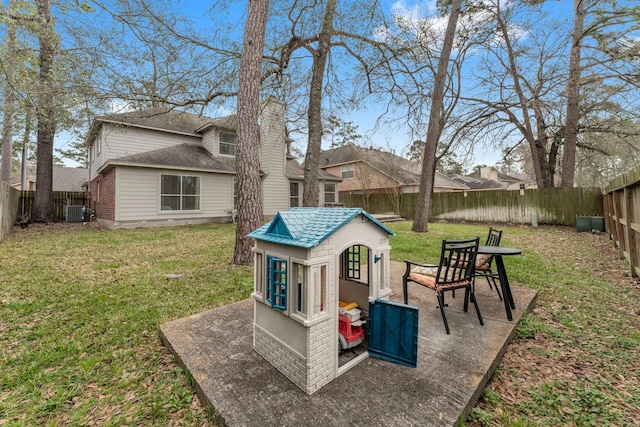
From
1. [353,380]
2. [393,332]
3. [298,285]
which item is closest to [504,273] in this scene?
[393,332]

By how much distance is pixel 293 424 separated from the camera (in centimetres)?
169

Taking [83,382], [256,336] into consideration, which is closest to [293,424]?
[256,336]

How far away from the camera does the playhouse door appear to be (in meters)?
2.23

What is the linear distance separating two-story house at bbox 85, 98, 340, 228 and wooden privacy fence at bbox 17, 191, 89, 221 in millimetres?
776

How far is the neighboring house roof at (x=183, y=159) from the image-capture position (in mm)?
11062

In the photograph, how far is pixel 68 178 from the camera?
92.4 feet

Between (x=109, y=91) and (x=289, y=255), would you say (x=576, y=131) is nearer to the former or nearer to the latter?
(x=289, y=255)

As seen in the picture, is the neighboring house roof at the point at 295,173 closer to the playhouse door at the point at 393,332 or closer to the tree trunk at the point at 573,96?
the tree trunk at the point at 573,96

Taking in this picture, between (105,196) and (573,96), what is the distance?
19.8 metres

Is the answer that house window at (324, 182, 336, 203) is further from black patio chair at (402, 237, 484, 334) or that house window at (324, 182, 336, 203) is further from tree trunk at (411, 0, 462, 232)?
Answer: black patio chair at (402, 237, 484, 334)

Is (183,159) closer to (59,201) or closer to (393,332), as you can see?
(59,201)

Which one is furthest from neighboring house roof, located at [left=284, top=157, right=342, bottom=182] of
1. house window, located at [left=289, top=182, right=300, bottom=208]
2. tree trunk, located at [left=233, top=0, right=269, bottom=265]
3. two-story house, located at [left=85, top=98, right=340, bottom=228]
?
tree trunk, located at [left=233, top=0, right=269, bottom=265]

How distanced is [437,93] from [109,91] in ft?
34.5

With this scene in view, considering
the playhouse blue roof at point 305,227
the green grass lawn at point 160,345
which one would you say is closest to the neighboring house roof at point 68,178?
the green grass lawn at point 160,345
